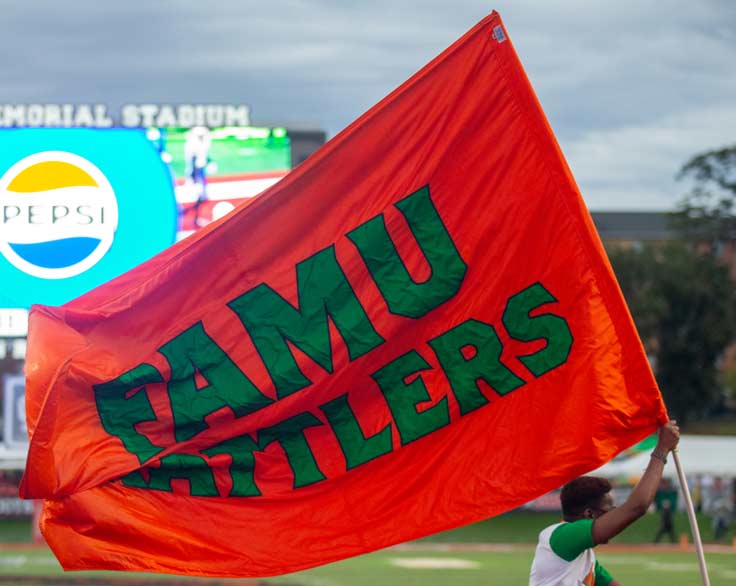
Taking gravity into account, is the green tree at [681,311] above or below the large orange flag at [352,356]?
above

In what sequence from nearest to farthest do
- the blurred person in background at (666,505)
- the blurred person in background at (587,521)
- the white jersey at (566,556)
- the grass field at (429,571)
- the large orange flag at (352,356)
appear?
the blurred person in background at (587,521) → the white jersey at (566,556) → the large orange flag at (352,356) → the grass field at (429,571) → the blurred person in background at (666,505)

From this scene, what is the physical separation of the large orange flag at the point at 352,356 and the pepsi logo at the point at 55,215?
10390 mm

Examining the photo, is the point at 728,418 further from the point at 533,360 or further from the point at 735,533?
the point at 533,360

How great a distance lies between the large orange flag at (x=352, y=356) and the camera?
19.1 ft

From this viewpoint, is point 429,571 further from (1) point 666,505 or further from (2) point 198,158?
(2) point 198,158

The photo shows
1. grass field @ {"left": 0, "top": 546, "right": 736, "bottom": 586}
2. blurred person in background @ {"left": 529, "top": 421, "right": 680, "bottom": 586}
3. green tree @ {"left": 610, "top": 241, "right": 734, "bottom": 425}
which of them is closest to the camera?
blurred person in background @ {"left": 529, "top": 421, "right": 680, "bottom": 586}

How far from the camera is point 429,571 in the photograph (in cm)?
2656

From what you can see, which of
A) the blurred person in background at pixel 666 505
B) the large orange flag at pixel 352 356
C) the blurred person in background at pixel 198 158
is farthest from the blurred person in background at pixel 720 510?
the large orange flag at pixel 352 356

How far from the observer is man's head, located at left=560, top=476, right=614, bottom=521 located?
5.51 meters

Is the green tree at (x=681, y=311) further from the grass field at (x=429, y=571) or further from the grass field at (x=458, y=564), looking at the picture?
the grass field at (x=429, y=571)

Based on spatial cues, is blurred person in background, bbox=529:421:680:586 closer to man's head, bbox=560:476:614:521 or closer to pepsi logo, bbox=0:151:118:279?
man's head, bbox=560:476:614:521

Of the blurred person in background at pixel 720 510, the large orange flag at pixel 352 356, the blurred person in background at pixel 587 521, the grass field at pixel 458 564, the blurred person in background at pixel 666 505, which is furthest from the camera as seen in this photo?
the blurred person in background at pixel 720 510

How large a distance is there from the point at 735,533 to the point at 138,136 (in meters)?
24.2

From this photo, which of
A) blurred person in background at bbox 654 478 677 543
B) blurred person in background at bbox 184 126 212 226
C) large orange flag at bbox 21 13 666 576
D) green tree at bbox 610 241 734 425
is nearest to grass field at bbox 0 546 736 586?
blurred person in background at bbox 654 478 677 543
